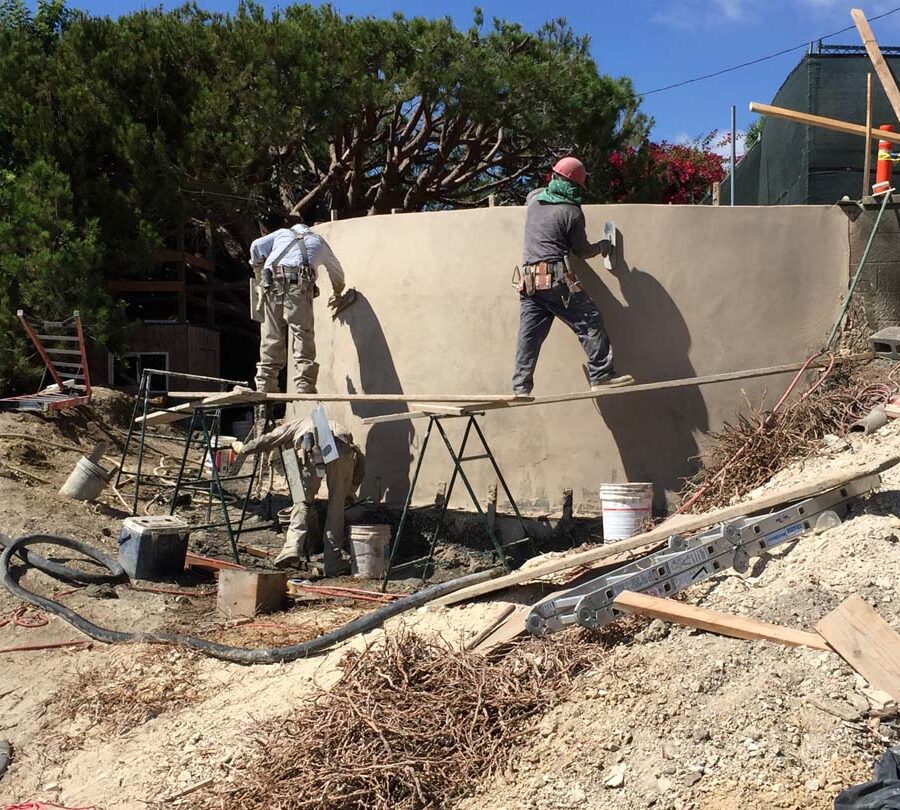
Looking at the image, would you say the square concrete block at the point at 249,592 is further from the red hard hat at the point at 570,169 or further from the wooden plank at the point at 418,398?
the red hard hat at the point at 570,169

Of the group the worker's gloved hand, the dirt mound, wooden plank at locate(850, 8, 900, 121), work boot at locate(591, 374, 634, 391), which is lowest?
the dirt mound

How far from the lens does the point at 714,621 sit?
3.95 metres

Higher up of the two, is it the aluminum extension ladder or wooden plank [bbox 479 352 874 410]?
wooden plank [bbox 479 352 874 410]

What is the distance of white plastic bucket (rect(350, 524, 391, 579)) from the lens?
7605 mm

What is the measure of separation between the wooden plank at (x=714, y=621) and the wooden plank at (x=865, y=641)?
8 cm

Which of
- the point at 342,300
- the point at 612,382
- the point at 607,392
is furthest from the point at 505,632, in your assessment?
the point at 342,300

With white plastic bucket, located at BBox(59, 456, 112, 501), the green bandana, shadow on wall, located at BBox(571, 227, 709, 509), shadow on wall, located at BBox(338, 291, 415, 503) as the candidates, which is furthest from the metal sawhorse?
white plastic bucket, located at BBox(59, 456, 112, 501)

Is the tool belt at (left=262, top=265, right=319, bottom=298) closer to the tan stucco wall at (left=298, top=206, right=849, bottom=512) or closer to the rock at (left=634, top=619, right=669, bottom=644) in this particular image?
the tan stucco wall at (left=298, top=206, right=849, bottom=512)

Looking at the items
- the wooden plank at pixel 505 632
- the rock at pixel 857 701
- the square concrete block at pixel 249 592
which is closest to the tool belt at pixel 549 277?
the square concrete block at pixel 249 592

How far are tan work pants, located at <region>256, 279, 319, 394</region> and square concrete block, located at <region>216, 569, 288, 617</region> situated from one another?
244cm

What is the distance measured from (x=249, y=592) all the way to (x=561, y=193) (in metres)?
3.83

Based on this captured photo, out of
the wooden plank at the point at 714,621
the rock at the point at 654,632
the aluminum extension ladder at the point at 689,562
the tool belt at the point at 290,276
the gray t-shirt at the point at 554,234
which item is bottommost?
the rock at the point at 654,632

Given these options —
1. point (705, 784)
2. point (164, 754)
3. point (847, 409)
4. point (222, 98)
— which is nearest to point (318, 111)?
point (222, 98)

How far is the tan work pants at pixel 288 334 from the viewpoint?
28.3 feet
